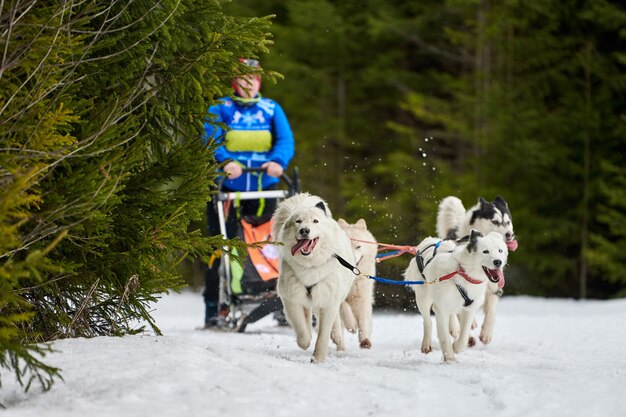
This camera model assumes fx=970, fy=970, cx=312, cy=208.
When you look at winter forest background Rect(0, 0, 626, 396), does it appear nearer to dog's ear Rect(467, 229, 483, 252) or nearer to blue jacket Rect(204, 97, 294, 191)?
Answer: blue jacket Rect(204, 97, 294, 191)

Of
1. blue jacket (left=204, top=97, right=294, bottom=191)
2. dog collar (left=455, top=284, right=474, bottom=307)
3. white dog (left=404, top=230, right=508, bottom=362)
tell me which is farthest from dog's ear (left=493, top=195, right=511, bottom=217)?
blue jacket (left=204, top=97, right=294, bottom=191)

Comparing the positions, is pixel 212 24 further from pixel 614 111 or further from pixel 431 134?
pixel 431 134

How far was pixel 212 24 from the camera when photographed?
6.63 metres

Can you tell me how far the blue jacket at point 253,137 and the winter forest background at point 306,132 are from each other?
927mm

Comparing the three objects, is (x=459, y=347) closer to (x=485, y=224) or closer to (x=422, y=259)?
(x=422, y=259)

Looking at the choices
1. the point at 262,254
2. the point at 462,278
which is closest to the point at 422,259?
the point at 462,278

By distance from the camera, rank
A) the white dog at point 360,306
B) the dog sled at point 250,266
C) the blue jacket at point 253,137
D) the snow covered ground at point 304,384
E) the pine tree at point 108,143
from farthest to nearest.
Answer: the blue jacket at point 253,137 < the dog sled at point 250,266 < the white dog at point 360,306 < the pine tree at point 108,143 < the snow covered ground at point 304,384

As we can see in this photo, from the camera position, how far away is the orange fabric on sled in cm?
930

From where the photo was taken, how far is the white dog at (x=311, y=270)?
22.6 ft

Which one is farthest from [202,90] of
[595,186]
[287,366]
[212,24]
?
[595,186]

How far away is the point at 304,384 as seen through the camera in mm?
5305

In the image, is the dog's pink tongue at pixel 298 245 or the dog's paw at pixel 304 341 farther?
the dog's paw at pixel 304 341

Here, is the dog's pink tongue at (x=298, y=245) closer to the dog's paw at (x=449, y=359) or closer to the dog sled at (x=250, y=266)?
the dog's paw at (x=449, y=359)

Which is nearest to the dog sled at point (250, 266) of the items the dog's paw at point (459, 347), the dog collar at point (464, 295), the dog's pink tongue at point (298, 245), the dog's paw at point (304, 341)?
the dog's paw at point (304, 341)
